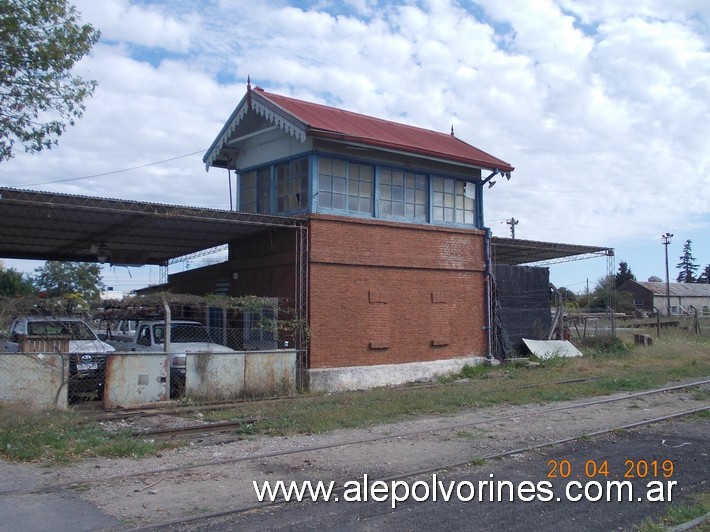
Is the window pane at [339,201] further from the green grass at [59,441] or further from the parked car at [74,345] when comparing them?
the green grass at [59,441]

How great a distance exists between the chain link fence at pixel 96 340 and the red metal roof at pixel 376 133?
193 inches

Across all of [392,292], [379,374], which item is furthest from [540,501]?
[392,292]

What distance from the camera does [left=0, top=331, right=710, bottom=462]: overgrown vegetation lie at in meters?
10.0

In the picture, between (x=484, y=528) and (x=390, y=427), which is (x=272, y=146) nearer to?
(x=390, y=427)

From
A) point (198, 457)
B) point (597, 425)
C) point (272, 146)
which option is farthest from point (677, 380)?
point (198, 457)

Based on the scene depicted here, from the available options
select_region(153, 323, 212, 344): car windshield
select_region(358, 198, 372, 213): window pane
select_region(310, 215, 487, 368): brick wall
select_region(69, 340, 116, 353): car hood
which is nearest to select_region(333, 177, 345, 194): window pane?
select_region(358, 198, 372, 213): window pane

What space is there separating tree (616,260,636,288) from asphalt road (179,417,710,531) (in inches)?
3600

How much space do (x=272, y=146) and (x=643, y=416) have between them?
40.2 ft

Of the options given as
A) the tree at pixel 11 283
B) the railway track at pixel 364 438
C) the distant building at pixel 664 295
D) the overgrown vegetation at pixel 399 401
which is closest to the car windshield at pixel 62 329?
the overgrown vegetation at pixel 399 401

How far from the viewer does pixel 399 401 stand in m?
14.9

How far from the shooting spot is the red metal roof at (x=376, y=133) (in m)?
18.2

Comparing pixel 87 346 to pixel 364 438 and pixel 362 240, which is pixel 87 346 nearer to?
pixel 362 240

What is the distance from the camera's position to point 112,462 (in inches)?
366

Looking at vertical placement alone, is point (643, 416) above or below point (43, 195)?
below
